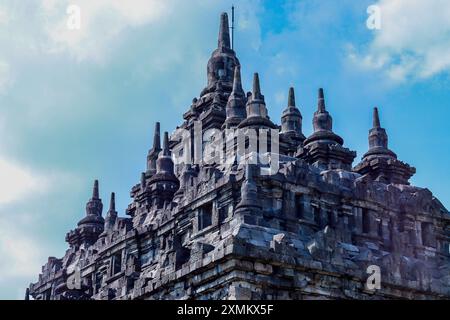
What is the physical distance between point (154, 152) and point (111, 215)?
136 inches

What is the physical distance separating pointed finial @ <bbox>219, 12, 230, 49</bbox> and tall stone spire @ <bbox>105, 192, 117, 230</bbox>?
8.72m

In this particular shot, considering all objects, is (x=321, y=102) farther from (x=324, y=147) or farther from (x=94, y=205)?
(x=94, y=205)

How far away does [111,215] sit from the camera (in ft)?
152

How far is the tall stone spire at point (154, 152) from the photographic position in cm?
4616

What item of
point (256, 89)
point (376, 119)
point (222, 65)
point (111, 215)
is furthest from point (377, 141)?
point (111, 215)

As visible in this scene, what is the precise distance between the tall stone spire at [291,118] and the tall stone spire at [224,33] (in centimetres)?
616

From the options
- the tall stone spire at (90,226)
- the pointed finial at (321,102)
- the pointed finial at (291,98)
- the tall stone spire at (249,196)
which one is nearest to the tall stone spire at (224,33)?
the pointed finial at (291,98)

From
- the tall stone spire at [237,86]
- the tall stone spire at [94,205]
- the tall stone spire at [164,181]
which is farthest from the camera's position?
the tall stone spire at [94,205]

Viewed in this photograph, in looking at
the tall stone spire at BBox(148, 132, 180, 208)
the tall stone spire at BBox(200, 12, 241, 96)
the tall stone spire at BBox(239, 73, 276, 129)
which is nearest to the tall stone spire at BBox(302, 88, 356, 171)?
the tall stone spire at BBox(239, 73, 276, 129)

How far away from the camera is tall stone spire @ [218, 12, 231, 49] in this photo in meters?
47.4

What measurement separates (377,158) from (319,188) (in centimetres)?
575

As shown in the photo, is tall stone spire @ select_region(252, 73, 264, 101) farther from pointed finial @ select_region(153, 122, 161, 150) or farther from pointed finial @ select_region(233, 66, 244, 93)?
pointed finial @ select_region(153, 122, 161, 150)

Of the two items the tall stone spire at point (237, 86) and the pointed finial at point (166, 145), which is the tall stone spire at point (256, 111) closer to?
the tall stone spire at point (237, 86)
